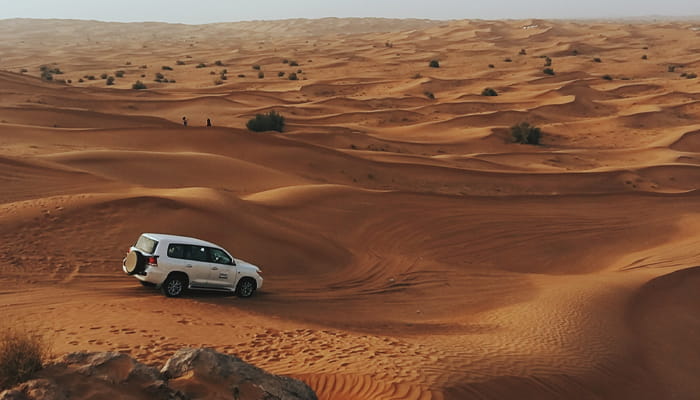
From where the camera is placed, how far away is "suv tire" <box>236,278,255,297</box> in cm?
1252

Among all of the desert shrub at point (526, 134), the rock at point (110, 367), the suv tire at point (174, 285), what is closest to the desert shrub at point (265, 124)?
the desert shrub at point (526, 134)

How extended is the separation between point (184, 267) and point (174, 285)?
0.34m

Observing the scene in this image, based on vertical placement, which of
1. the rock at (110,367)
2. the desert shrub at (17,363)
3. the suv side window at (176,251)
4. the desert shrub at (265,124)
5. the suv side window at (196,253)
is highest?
the desert shrub at (17,363)

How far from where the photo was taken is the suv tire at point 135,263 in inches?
462

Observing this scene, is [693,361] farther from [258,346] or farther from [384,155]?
[384,155]

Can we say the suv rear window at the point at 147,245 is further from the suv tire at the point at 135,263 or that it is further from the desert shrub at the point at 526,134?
the desert shrub at the point at 526,134

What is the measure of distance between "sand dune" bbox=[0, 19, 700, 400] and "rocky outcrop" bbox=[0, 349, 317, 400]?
4.30 ft

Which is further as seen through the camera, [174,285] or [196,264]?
[196,264]

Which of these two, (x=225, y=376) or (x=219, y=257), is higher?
(x=225, y=376)

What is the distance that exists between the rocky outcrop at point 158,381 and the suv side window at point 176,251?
206 inches

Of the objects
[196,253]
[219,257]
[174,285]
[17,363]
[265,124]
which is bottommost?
[265,124]

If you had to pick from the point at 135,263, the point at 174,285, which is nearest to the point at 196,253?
the point at 174,285

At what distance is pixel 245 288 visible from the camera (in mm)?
12570

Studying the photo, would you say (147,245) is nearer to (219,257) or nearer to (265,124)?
(219,257)
